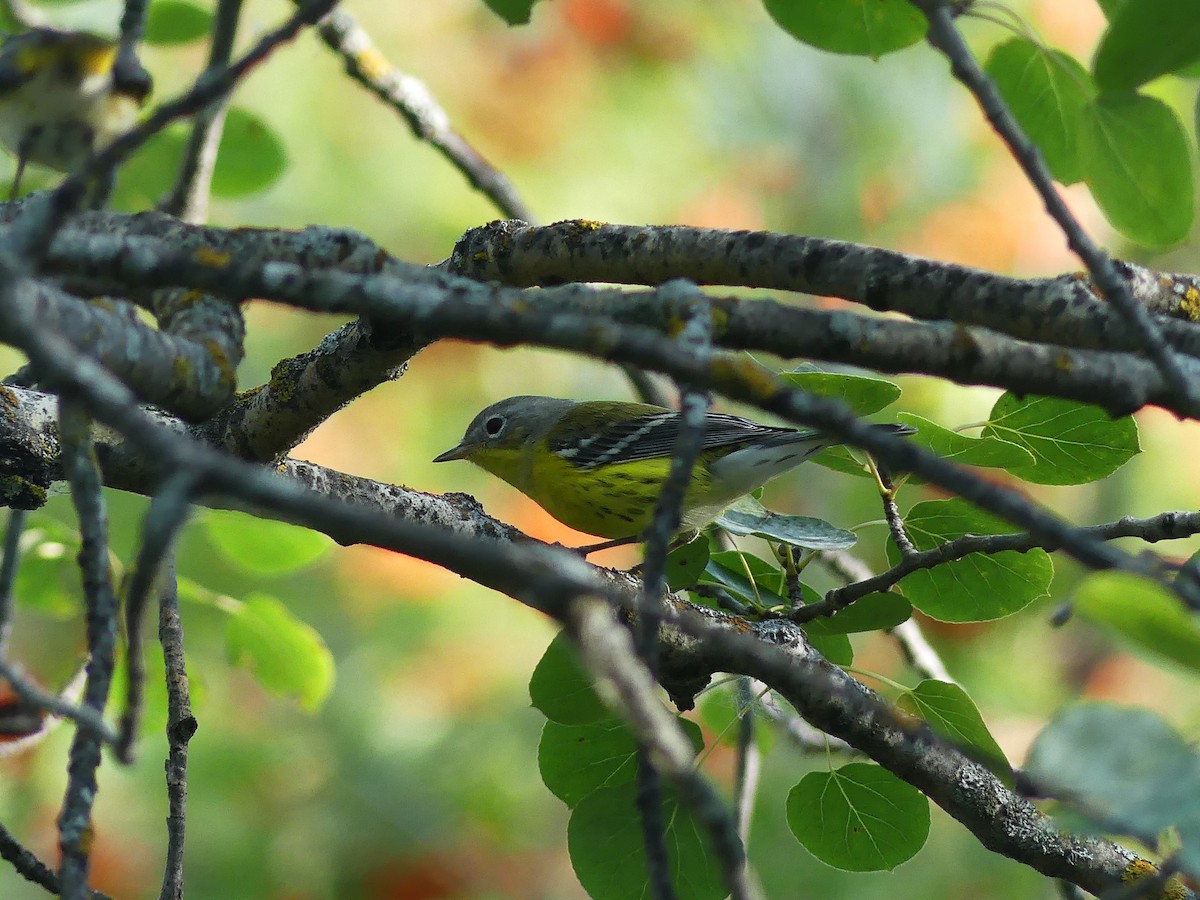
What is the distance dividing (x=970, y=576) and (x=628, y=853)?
0.67 metres

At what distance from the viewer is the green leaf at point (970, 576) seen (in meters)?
1.67

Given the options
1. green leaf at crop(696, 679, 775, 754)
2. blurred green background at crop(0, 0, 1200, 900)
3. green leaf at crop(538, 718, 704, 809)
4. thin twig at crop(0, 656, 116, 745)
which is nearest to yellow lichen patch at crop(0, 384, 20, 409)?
thin twig at crop(0, 656, 116, 745)

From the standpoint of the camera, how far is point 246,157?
8.79 ft

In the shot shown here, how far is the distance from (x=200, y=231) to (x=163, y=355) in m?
0.23

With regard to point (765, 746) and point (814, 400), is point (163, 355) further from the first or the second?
point (765, 746)

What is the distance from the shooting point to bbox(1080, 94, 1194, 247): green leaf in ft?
5.11

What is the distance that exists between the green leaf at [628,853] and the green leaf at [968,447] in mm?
652

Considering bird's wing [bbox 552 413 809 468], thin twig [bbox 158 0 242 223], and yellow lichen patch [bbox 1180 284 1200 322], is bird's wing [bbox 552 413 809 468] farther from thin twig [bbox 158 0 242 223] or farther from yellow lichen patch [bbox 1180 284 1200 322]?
yellow lichen patch [bbox 1180 284 1200 322]

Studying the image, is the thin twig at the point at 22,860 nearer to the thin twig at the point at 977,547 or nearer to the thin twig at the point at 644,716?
the thin twig at the point at 644,716

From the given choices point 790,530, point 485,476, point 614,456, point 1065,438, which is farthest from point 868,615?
point 485,476

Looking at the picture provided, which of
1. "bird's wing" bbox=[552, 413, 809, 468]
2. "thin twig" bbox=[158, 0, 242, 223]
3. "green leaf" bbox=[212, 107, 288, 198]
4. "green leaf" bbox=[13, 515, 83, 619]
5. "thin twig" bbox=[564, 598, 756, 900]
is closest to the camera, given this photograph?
"thin twig" bbox=[564, 598, 756, 900]

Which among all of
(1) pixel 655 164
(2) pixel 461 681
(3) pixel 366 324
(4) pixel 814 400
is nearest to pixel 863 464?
(3) pixel 366 324

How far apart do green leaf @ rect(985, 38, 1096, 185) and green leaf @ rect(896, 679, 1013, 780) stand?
32.8 inches

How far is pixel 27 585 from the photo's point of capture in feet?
7.27
